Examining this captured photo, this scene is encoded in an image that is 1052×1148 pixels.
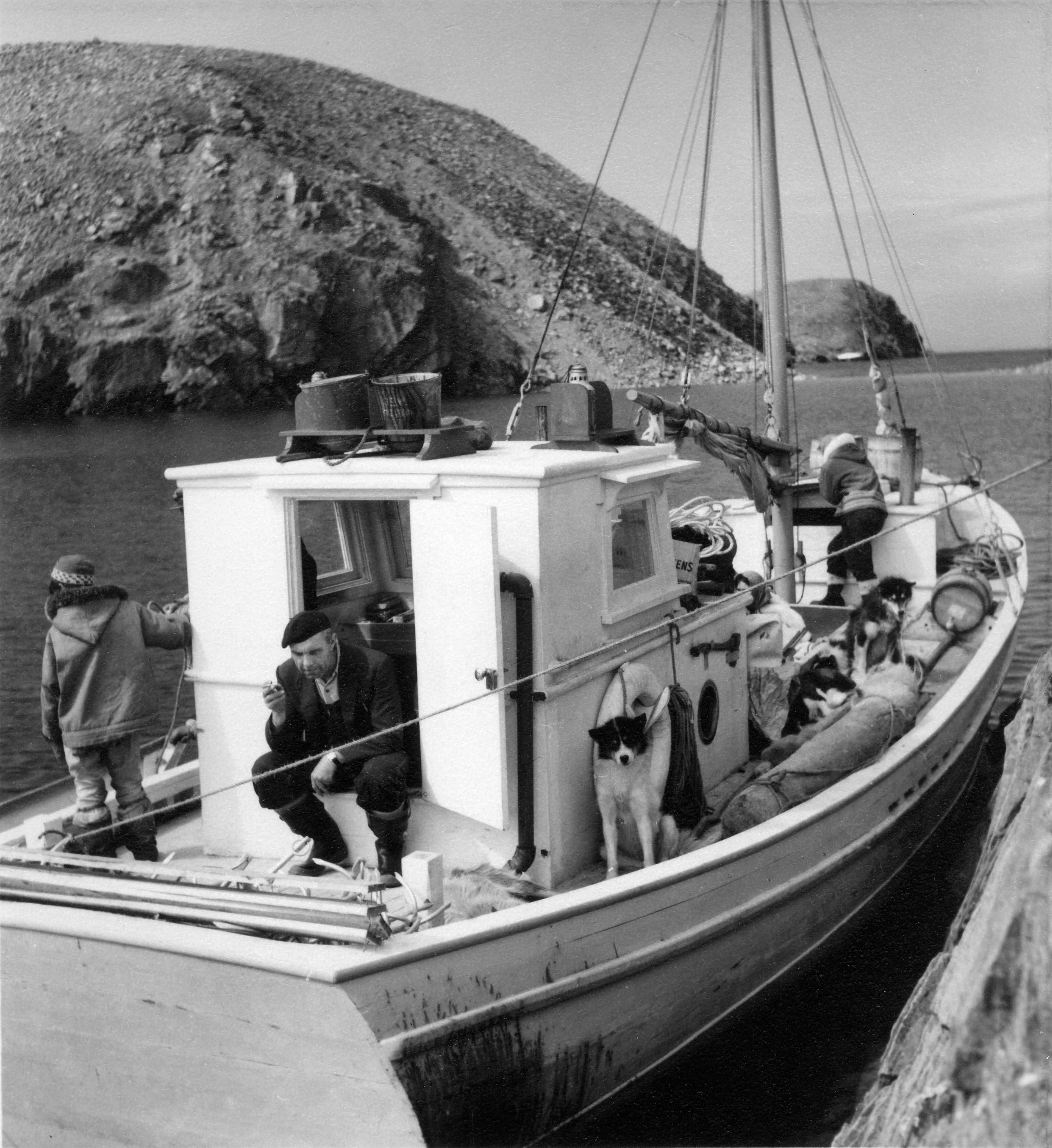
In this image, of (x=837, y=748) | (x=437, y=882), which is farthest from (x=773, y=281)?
(x=437, y=882)

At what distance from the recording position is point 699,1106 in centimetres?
699

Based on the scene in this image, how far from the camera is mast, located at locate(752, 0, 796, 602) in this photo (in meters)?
12.2

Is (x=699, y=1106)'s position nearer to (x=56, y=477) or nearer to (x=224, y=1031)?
(x=224, y=1031)

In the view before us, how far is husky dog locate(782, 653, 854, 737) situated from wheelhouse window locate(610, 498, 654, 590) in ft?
8.42

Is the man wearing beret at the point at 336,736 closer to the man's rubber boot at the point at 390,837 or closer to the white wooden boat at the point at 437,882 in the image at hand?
the man's rubber boot at the point at 390,837

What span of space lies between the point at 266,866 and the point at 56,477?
125ft

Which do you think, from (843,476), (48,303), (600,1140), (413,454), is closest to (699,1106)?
(600,1140)

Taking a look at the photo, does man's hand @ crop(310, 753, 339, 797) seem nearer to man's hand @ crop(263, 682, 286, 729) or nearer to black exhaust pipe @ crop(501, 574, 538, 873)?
man's hand @ crop(263, 682, 286, 729)

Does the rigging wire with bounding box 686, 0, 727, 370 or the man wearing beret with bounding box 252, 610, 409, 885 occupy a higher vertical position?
the rigging wire with bounding box 686, 0, 727, 370

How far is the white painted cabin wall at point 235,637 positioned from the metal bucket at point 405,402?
83 centimetres

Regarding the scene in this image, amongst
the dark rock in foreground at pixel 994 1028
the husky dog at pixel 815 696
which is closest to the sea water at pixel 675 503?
the husky dog at pixel 815 696

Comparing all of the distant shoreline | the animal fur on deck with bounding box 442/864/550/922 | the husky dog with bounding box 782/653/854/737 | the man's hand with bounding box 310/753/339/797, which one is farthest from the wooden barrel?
the distant shoreline

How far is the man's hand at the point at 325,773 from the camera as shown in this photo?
646cm

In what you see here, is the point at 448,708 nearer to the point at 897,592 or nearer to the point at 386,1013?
the point at 386,1013
